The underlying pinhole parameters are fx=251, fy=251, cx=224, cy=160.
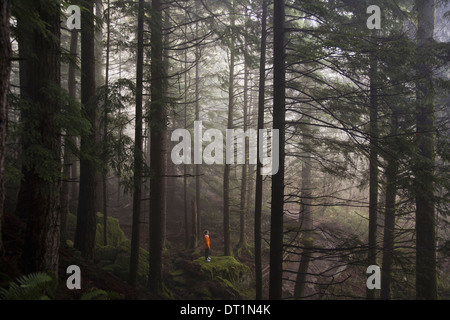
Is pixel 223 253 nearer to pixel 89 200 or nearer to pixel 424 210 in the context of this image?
pixel 89 200

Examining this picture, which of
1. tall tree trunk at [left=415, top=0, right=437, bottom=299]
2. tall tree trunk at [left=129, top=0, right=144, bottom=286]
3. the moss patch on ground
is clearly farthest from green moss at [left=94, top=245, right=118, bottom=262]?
tall tree trunk at [left=415, top=0, right=437, bottom=299]

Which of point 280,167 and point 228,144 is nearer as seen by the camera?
point 280,167

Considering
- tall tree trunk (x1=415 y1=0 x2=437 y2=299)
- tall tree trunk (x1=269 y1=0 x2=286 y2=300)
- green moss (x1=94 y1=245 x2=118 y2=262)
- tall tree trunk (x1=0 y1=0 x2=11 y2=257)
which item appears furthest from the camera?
green moss (x1=94 y1=245 x2=118 y2=262)

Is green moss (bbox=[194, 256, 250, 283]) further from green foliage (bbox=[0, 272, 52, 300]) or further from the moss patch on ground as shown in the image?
green foliage (bbox=[0, 272, 52, 300])

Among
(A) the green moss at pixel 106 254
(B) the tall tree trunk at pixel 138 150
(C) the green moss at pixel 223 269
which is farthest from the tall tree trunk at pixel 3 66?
(C) the green moss at pixel 223 269

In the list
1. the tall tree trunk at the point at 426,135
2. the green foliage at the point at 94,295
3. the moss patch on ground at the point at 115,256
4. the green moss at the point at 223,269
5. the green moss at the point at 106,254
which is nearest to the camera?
the green foliage at the point at 94,295

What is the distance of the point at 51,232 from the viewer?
4828 mm

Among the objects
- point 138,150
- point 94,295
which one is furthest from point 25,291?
point 138,150

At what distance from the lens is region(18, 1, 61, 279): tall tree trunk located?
182 inches

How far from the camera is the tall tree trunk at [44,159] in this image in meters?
4.63

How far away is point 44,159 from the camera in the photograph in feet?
14.7

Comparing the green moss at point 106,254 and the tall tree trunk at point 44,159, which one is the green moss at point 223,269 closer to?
the green moss at point 106,254

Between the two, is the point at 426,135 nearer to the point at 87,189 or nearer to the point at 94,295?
the point at 94,295
